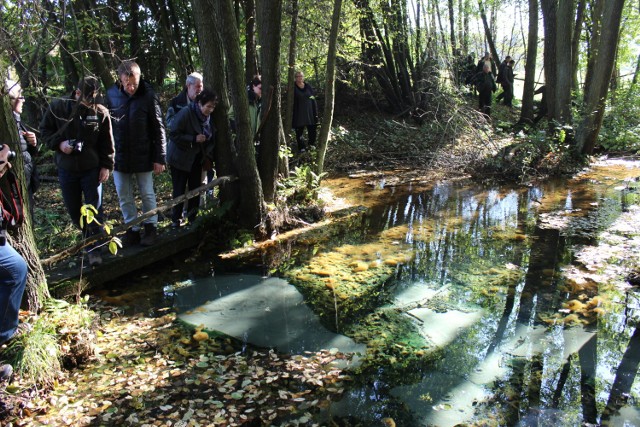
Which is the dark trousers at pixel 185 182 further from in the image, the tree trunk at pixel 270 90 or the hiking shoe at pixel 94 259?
Answer: the hiking shoe at pixel 94 259

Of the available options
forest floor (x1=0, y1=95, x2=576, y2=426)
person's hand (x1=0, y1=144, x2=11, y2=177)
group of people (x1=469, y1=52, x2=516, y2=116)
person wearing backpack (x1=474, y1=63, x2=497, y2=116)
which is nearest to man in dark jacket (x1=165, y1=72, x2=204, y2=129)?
forest floor (x1=0, y1=95, x2=576, y2=426)

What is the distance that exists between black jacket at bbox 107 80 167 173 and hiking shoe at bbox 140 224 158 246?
2.38ft

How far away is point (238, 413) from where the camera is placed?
3162 mm

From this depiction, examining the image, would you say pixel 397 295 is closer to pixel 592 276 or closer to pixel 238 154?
pixel 592 276

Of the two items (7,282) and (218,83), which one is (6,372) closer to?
(7,282)

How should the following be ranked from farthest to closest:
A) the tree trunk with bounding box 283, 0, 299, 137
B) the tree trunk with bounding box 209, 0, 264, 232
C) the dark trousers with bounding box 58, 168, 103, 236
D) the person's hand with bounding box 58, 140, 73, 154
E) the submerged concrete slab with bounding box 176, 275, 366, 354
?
the tree trunk with bounding box 283, 0, 299, 137, the tree trunk with bounding box 209, 0, 264, 232, the dark trousers with bounding box 58, 168, 103, 236, the person's hand with bounding box 58, 140, 73, 154, the submerged concrete slab with bounding box 176, 275, 366, 354

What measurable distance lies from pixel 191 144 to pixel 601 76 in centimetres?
1017

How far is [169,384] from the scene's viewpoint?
345 cm

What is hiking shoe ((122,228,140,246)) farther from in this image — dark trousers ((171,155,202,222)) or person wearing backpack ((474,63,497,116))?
person wearing backpack ((474,63,497,116))

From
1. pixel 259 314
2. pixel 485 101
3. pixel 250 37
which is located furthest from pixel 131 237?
pixel 485 101

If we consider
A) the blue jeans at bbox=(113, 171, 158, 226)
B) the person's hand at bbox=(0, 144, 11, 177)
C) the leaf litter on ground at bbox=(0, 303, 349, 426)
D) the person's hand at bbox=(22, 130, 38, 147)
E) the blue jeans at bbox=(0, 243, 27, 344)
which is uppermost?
the person's hand at bbox=(22, 130, 38, 147)

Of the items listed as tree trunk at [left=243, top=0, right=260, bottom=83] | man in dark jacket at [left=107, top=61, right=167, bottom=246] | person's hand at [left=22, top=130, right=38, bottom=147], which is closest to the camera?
person's hand at [left=22, top=130, right=38, bottom=147]

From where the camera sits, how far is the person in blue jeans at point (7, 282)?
300 centimetres

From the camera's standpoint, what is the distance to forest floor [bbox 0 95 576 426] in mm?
3088
